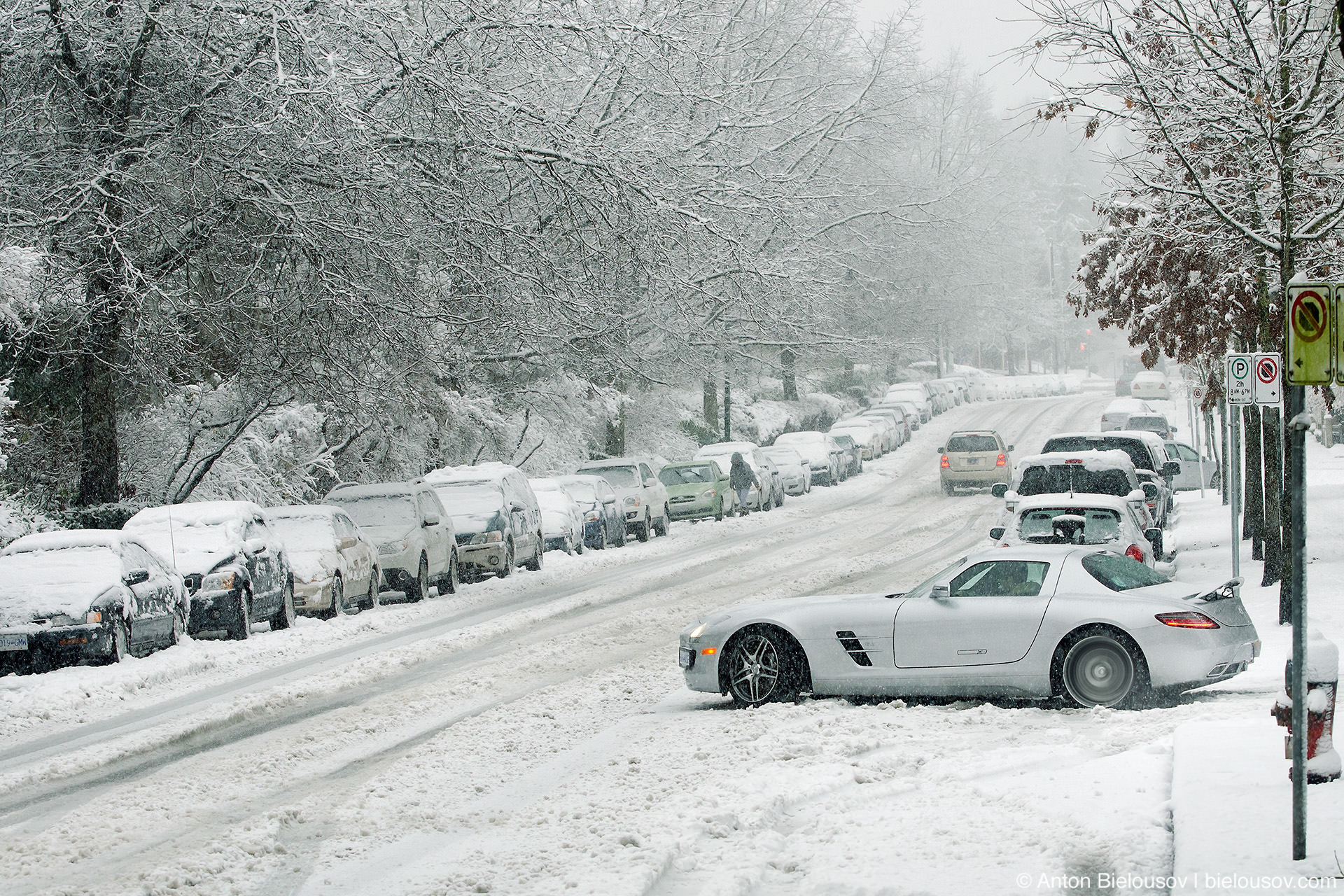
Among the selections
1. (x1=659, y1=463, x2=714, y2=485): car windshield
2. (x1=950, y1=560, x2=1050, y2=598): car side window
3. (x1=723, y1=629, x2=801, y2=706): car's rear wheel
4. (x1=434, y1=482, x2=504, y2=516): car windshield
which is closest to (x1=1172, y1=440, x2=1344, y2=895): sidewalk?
(x1=950, y1=560, x2=1050, y2=598): car side window

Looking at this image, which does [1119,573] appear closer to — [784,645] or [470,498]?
[784,645]

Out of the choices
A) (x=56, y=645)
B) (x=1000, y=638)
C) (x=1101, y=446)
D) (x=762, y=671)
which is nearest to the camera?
(x=1000, y=638)

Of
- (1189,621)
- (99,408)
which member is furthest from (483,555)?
(1189,621)

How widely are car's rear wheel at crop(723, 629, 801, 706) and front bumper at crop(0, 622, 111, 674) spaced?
20.9 feet

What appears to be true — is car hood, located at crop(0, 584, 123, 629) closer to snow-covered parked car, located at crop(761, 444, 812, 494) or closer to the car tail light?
the car tail light

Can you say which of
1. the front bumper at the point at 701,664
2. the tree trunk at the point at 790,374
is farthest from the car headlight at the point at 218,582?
the tree trunk at the point at 790,374

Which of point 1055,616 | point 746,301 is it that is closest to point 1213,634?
point 1055,616

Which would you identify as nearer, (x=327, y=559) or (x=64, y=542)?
Result: (x=64, y=542)

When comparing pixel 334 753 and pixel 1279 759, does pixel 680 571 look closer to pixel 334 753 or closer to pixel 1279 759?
pixel 334 753

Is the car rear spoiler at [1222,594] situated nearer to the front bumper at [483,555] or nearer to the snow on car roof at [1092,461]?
the snow on car roof at [1092,461]

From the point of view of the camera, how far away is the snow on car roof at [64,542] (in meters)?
15.2

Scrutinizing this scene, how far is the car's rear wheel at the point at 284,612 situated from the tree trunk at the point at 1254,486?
12.1 meters

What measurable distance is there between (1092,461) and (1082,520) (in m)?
3.73

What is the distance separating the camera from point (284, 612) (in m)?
17.9
